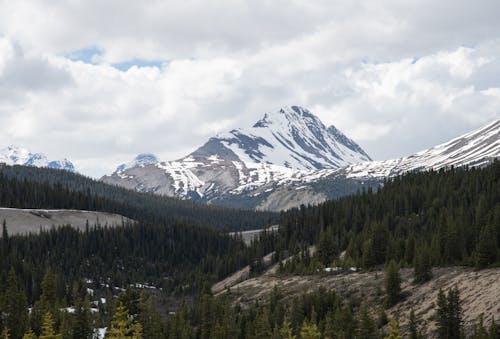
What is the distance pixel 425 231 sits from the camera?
163 metres

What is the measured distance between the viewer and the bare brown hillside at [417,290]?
3551 inches

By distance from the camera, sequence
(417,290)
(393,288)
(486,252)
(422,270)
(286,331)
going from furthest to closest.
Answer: (422,270), (417,290), (393,288), (486,252), (286,331)

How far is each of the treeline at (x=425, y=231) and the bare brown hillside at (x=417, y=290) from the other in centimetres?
372

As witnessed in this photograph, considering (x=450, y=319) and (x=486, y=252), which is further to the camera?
(x=486, y=252)

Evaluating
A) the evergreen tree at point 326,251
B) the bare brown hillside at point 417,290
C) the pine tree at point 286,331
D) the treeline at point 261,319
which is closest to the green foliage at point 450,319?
the treeline at point 261,319

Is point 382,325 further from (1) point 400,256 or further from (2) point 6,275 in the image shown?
(2) point 6,275

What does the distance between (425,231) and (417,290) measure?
192ft

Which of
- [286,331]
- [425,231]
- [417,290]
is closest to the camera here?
[286,331]

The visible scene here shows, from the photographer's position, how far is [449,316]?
85250mm

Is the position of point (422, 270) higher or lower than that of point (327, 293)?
higher

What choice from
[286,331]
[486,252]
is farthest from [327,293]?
[286,331]

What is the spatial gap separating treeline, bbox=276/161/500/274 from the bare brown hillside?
372cm

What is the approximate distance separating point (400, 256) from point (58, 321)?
2885 inches

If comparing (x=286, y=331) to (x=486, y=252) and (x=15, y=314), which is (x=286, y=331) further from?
(x=15, y=314)
